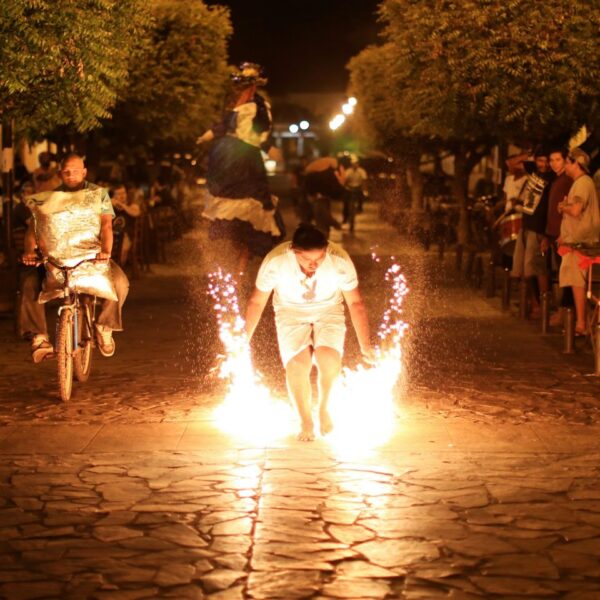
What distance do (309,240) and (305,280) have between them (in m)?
0.37

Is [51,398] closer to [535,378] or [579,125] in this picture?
Answer: [535,378]

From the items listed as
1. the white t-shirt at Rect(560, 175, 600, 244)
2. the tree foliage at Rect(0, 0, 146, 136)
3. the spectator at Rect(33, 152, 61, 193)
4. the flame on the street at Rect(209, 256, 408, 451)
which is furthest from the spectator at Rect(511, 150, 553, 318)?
the spectator at Rect(33, 152, 61, 193)

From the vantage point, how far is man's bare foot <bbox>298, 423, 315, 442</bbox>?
8.31 meters

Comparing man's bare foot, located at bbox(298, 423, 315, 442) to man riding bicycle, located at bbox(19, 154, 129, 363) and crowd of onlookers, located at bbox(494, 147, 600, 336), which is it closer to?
man riding bicycle, located at bbox(19, 154, 129, 363)

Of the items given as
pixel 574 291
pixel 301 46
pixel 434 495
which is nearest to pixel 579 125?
pixel 574 291

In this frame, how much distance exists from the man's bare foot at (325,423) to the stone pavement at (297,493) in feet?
0.46

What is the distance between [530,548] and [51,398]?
4.85m

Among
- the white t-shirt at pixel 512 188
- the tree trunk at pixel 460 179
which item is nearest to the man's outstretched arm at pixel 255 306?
the white t-shirt at pixel 512 188

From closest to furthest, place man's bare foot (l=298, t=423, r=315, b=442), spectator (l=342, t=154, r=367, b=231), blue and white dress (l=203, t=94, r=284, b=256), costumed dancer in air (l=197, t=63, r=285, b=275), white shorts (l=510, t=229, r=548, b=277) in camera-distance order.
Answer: man's bare foot (l=298, t=423, r=315, b=442) < white shorts (l=510, t=229, r=548, b=277) < costumed dancer in air (l=197, t=63, r=285, b=275) < blue and white dress (l=203, t=94, r=284, b=256) < spectator (l=342, t=154, r=367, b=231)

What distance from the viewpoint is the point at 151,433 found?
340 inches

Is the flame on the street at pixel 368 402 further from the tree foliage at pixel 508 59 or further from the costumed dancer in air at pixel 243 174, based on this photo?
the tree foliage at pixel 508 59

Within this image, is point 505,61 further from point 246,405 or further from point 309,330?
point 309,330

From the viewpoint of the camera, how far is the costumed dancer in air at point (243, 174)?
51.9 ft

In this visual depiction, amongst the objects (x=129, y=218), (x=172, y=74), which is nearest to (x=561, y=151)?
(x=129, y=218)
